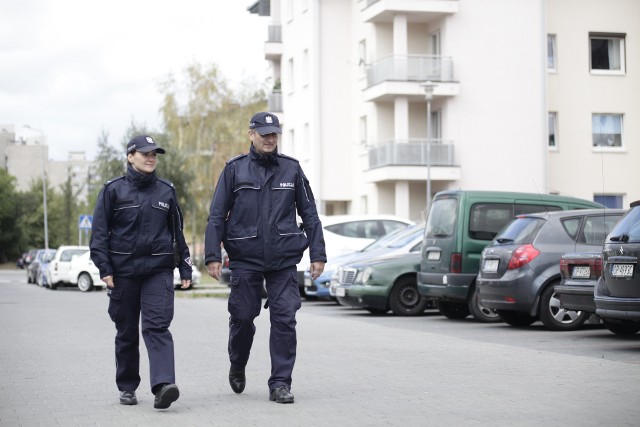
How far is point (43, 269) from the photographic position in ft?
151

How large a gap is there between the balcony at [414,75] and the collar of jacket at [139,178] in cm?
3723

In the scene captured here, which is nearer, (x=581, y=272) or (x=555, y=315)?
(x=581, y=272)

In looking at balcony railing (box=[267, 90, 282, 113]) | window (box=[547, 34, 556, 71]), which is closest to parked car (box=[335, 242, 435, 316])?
window (box=[547, 34, 556, 71])

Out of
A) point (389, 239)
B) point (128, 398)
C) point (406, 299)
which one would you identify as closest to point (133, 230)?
point (128, 398)

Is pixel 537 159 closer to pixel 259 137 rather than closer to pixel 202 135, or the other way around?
pixel 202 135

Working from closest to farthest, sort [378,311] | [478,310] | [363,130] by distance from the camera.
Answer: [478,310], [378,311], [363,130]

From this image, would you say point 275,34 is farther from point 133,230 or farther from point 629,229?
point 133,230

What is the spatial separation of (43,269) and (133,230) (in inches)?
1504

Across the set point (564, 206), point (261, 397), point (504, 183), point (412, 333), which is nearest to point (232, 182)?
point (261, 397)

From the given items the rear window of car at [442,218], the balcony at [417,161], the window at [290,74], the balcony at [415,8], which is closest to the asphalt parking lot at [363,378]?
the rear window of car at [442,218]

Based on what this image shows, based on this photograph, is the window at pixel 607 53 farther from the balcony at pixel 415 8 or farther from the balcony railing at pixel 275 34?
the balcony railing at pixel 275 34

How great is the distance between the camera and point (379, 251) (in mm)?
22141

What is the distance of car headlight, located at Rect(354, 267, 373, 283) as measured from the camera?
20734 millimetres

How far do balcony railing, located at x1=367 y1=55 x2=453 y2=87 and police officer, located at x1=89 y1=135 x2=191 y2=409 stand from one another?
37.6 metres
